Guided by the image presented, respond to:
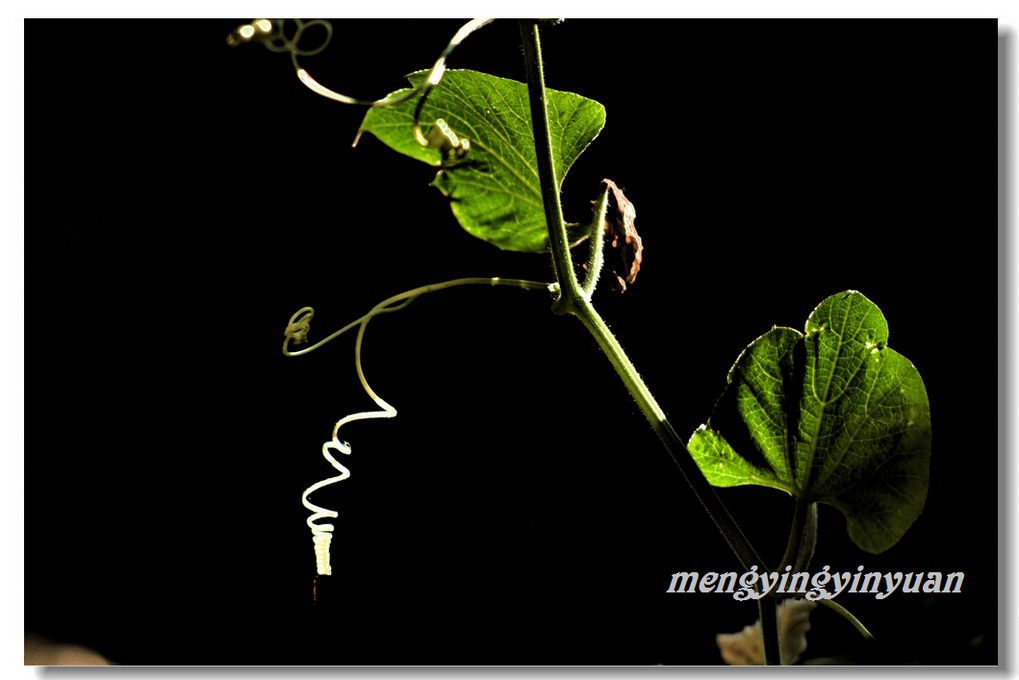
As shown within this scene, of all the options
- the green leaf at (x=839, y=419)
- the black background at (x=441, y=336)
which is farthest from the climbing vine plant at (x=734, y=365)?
the black background at (x=441, y=336)

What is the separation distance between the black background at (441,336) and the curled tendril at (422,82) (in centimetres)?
16

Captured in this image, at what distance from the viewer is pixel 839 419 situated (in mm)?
512

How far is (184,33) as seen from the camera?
657mm

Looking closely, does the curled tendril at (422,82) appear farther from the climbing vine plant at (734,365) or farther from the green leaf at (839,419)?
the green leaf at (839,419)

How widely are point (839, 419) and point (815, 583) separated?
0.16m

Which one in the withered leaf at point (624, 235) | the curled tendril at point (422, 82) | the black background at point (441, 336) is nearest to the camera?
the curled tendril at point (422, 82)

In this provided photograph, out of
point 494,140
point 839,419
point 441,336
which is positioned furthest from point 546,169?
point 441,336

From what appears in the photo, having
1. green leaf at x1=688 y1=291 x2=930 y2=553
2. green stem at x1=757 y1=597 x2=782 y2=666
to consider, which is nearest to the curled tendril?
green leaf at x1=688 y1=291 x2=930 y2=553

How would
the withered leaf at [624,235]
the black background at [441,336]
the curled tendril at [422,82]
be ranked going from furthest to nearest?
1. the black background at [441,336]
2. the withered leaf at [624,235]
3. the curled tendril at [422,82]

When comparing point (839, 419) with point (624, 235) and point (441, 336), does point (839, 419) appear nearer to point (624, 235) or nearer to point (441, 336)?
point (624, 235)

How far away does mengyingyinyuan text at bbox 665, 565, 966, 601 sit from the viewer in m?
0.51

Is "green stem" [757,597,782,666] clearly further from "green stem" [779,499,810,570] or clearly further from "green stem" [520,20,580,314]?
"green stem" [520,20,580,314]

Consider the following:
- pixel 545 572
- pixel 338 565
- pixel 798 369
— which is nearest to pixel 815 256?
pixel 798 369

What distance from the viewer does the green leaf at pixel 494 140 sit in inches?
Answer: 20.6
